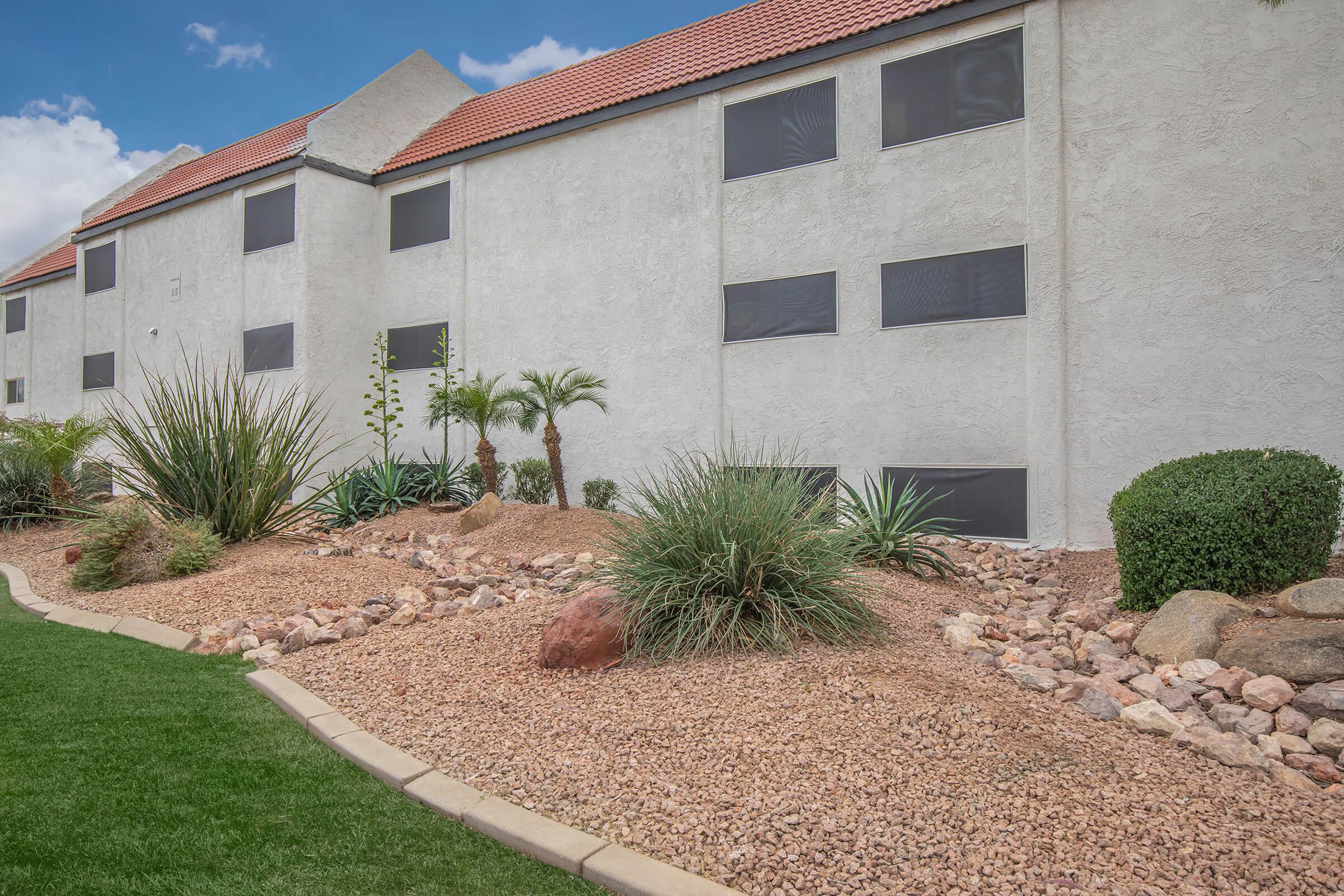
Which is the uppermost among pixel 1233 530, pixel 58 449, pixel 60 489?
pixel 58 449

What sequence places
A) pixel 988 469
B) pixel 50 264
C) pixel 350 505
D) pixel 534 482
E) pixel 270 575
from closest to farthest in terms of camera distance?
pixel 270 575
pixel 988 469
pixel 350 505
pixel 534 482
pixel 50 264

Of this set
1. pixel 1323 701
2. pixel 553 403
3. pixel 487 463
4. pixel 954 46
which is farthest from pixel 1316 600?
pixel 487 463

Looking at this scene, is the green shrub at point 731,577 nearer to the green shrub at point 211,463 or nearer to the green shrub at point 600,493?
the green shrub at point 211,463

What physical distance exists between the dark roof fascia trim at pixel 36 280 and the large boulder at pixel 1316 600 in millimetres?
26414

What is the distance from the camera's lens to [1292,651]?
4250 mm

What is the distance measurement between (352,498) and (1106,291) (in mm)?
10737

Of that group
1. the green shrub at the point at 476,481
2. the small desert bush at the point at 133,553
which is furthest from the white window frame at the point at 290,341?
the small desert bush at the point at 133,553

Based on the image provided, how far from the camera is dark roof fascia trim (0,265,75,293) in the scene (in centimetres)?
2181

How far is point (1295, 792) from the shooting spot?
122 inches

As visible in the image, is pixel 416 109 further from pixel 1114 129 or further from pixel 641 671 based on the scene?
pixel 641 671

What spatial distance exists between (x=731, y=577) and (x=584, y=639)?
883mm

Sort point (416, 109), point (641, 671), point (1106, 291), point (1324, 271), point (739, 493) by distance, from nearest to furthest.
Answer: point (641, 671) < point (739, 493) < point (1324, 271) < point (1106, 291) < point (416, 109)

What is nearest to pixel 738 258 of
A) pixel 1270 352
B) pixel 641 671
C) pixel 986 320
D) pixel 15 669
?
pixel 986 320

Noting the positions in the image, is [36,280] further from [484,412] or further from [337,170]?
[484,412]
